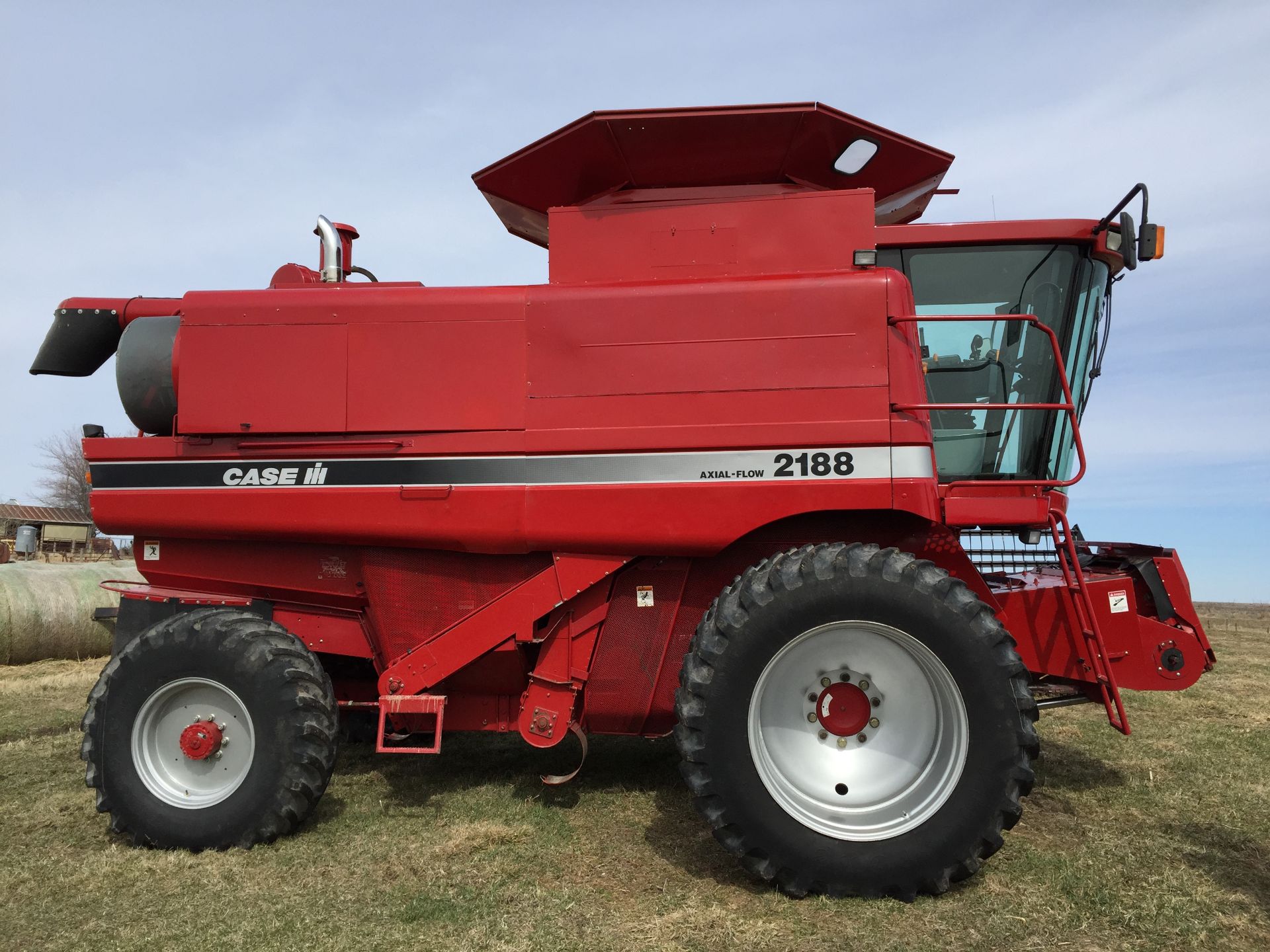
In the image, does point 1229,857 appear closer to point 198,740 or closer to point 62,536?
point 198,740

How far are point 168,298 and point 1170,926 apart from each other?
588 centimetres

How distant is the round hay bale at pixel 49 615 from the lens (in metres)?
10.8

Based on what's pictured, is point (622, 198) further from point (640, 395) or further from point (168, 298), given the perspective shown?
point (168, 298)

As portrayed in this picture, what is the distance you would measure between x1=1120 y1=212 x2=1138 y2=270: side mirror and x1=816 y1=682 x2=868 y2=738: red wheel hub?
2.57 m

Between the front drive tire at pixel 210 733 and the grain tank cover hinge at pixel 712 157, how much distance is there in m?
2.88

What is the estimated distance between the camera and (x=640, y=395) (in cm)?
426

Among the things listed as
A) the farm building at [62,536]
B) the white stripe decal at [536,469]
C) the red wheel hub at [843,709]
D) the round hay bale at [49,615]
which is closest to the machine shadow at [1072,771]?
the red wheel hub at [843,709]

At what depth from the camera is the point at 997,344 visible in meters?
4.96

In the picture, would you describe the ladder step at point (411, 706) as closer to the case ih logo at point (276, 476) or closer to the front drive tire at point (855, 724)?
the case ih logo at point (276, 476)

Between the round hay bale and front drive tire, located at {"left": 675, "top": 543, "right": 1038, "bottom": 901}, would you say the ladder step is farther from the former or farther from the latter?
the round hay bale

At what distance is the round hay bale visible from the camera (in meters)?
10.8

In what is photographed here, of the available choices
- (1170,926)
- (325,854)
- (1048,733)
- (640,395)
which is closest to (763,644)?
(640,395)

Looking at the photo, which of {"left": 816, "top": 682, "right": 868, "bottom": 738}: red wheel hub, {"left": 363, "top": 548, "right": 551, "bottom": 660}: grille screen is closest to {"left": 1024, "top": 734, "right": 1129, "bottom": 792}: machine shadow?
{"left": 816, "top": 682, "right": 868, "bottom": 738}: red wheel hub

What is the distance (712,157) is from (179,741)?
4064mm
